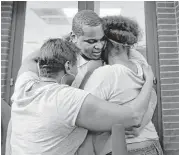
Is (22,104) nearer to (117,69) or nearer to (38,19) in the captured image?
(117,69)

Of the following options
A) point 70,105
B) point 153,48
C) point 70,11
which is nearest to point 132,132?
point 70,105

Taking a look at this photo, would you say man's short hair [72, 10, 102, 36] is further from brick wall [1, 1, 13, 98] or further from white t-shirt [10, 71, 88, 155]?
brick wall [1, 1, 13, 98]

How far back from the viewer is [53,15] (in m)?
2.93

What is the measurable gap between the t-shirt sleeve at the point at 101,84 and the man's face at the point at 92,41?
23 cm

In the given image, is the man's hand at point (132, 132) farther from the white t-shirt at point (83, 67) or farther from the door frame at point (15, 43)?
the door frame at point (15, 43)

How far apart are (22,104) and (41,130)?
14 centimetres

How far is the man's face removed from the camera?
1044mm

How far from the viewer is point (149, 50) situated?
266cm

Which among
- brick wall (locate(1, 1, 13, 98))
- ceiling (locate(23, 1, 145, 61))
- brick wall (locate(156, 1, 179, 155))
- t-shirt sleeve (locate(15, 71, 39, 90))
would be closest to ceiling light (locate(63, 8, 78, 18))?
ceiling (locate(23, 1, 145, 61))

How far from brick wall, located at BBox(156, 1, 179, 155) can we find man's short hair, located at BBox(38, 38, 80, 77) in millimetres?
1927

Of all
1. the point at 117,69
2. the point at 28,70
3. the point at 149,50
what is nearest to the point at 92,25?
the point at 117,69

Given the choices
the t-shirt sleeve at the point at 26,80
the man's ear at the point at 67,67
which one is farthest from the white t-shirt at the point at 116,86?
the t-shirt sleeve at the point at 26,80

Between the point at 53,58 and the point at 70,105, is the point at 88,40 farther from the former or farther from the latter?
the point at 70,105

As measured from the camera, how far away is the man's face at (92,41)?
3.43 ft
